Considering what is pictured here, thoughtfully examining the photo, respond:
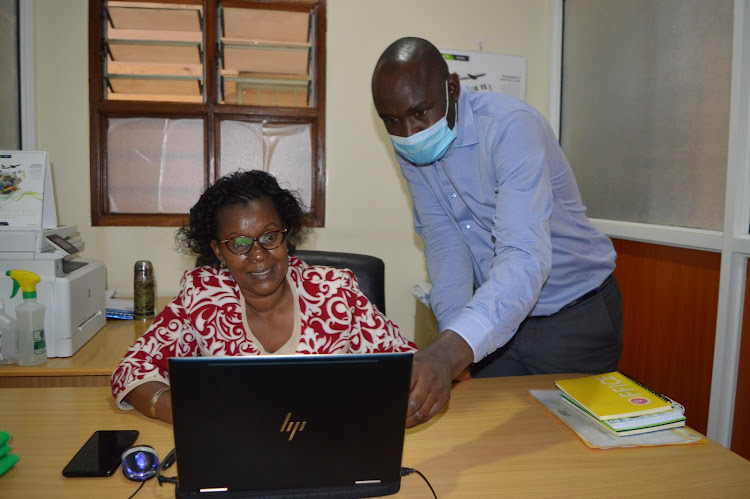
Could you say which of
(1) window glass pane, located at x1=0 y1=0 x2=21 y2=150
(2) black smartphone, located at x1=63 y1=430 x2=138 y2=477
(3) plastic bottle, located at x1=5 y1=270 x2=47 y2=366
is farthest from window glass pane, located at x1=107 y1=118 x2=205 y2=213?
(2) black smartphone, located at x1=63 y1=430 x2=138 y2=477

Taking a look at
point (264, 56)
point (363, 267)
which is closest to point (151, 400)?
point (363, 267)

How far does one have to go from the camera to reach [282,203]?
1563 millimetres

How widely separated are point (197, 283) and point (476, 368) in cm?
89

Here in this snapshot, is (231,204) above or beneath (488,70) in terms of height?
beneath

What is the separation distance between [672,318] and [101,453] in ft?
6.70

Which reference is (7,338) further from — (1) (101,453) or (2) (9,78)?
(2) (9,78)

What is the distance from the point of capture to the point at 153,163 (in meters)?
2.81

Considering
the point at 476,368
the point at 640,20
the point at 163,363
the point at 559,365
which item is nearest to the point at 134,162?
the point at 163,363

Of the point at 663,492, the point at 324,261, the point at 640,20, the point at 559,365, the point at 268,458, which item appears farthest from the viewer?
the point at 640,20

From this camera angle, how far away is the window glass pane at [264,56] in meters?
2.80

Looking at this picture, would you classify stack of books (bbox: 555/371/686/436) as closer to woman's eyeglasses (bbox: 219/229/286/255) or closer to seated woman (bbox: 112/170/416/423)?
seated woman (bbox: 112/170/416/423)

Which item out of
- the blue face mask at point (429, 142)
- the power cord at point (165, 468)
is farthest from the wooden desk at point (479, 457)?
the blue face mask at point (429, 142)

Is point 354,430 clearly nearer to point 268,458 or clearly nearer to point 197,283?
point 268,458

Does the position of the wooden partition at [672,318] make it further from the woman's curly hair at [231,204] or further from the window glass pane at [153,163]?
the window glass pane at [153,163]
